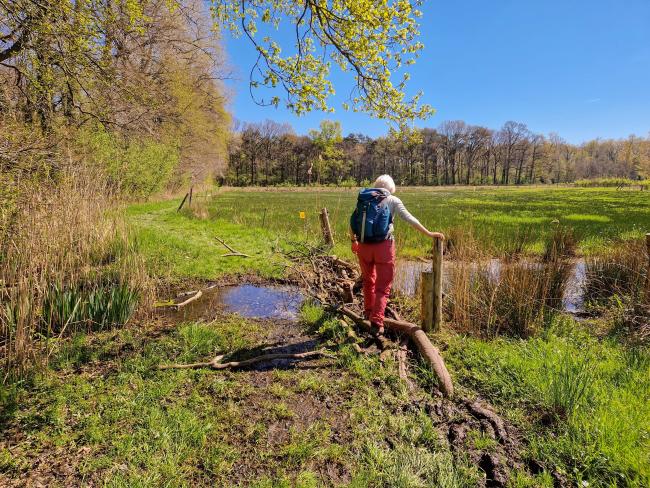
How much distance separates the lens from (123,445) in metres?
2.80

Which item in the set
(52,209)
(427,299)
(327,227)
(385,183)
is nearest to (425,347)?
(427,299)

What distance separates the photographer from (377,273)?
468 cm

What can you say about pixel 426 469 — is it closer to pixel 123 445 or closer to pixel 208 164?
pixel 123 445

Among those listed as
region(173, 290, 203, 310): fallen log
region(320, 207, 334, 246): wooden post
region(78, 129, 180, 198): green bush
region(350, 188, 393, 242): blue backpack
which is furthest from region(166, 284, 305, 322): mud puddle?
region(78, 129, 180, 198): green bush

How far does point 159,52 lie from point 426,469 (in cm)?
2209

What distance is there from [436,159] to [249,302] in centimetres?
9312

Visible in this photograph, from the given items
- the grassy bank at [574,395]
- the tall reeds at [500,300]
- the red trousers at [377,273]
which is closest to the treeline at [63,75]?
the red trousers at [377,273]

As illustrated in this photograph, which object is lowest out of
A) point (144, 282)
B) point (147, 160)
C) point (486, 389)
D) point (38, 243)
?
point (486, 389)

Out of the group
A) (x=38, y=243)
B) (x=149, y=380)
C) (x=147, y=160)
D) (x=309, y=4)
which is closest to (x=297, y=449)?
(x=149, y=380)

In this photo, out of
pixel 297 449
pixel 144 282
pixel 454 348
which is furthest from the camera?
pixel 144 282

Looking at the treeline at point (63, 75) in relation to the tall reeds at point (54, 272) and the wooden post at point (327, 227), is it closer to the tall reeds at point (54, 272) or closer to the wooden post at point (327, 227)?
the tall reeds at point (54, 272)

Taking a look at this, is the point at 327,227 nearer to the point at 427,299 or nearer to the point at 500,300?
the point at 427,299

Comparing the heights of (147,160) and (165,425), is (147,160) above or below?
above

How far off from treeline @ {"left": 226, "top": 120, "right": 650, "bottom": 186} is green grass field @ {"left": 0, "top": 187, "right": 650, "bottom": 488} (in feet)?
202
